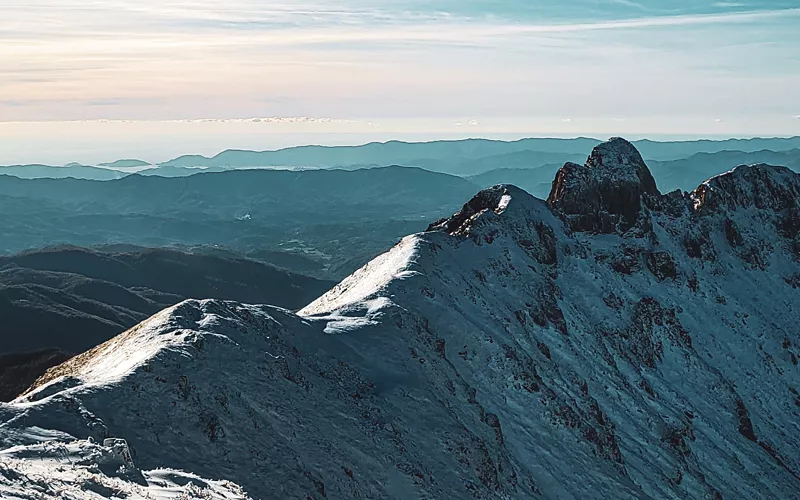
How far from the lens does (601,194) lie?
93.9 m

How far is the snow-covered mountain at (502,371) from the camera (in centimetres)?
3067

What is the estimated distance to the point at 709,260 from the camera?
97.2 meters

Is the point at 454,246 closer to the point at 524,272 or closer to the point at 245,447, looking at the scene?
the point at 524,272

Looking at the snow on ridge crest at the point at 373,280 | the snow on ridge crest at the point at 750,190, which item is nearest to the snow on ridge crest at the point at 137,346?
the snow on ridge crest at the point at 373,280

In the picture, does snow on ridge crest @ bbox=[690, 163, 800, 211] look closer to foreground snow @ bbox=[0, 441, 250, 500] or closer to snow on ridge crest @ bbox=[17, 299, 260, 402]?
snow on ridge crest @ bbox=[17, 299, 260, 402]

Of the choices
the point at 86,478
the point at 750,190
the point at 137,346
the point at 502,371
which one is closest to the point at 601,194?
the point at 750,190

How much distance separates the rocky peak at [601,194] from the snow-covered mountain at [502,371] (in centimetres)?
29

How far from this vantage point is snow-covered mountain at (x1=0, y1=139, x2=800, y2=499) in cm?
3067

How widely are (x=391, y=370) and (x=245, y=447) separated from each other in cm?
1598

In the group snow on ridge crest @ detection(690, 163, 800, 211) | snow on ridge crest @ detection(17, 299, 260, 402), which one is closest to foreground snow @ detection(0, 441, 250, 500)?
snow on ridge crest @ detection(17, 299, 260, 402)

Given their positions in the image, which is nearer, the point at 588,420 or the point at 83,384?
the point at 83,384

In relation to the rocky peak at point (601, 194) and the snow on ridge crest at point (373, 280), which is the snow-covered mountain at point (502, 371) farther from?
the snow on ridge crest at point (373, 280)

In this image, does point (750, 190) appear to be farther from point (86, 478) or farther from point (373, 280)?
point (86, 478)

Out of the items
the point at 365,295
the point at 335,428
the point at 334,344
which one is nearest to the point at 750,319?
the point at 365,295
